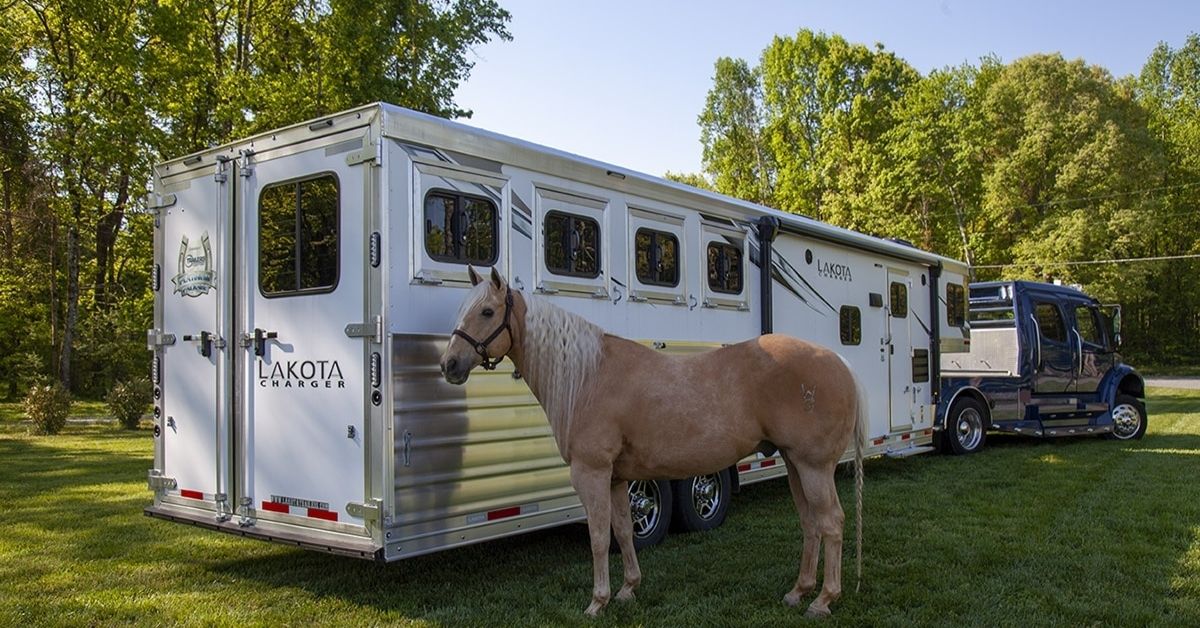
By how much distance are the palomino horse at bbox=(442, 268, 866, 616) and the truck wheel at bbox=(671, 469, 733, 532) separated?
1.75m

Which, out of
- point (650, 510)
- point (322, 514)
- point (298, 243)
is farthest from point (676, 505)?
point (298, 243)

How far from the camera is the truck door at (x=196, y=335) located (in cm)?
544

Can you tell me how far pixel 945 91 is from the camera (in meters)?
30.1

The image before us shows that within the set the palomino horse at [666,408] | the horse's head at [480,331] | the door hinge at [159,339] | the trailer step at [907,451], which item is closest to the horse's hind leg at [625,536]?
the palomino horse at [666,408]

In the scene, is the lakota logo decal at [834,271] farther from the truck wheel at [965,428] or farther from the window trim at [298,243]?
the window trim at [298,243]

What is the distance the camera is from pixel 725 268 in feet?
24.2

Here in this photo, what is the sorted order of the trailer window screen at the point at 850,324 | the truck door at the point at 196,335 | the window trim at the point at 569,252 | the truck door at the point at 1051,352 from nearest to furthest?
the truck door at the point at 196,335 → the window trim at the point at 569,252 → the trailer window screen at the point at 850,324 → the truck door at the point at 1051,352

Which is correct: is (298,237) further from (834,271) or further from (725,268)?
(834,271)

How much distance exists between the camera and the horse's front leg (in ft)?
15.0

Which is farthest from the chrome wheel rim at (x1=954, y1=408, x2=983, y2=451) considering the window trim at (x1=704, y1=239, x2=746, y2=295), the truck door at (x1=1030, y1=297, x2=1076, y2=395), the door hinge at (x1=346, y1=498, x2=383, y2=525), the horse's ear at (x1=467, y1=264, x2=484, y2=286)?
the door hinge at (x1=346, y1=498, x2=383, y2=525)

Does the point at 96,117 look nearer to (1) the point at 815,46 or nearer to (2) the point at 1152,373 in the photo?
(1) the point at 815,46

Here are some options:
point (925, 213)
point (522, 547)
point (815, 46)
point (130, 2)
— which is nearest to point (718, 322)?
point (522, 547)

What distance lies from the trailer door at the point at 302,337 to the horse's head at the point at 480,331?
0.64 m

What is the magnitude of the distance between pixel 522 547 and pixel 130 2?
1733cm
